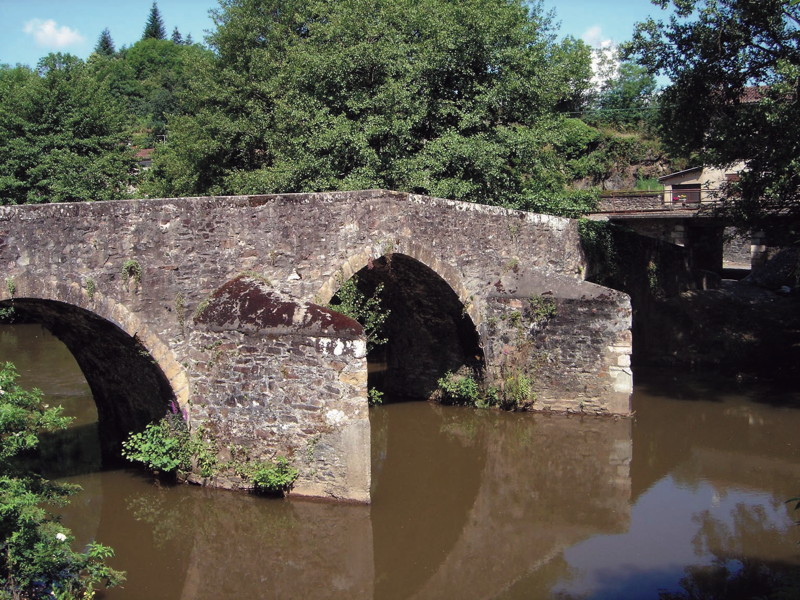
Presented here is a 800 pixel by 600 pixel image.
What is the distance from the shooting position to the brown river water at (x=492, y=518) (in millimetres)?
7016

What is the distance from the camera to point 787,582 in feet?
17.9

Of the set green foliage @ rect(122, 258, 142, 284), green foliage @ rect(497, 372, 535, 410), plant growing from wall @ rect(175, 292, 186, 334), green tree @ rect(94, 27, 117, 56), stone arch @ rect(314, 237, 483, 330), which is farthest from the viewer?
green tree @ rect(94, 27, 117, 56)

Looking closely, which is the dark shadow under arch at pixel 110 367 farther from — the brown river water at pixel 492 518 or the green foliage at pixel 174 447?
the brown river water at pixel 492 518

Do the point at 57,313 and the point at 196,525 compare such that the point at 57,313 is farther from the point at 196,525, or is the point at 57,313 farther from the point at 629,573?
the point at 629,573

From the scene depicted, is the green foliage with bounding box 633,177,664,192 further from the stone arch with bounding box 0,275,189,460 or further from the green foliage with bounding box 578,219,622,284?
the stone arch with bounding box 0,275,189,460

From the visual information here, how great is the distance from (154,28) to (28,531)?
94211 millimetres

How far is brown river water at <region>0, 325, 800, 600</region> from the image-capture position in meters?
7.02

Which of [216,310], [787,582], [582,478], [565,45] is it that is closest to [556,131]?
[565,45]

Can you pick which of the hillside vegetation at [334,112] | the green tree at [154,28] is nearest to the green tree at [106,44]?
the green tree at [154,28]

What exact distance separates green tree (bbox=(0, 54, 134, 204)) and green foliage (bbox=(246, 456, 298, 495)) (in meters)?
13.4

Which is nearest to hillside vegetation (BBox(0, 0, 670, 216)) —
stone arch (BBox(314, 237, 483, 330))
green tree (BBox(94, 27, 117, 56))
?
stone arch (BBox(314, 237, 483, 330))

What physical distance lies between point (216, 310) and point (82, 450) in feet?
11.2

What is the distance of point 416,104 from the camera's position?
14688 millimetres

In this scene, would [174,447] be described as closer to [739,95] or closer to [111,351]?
[111,351]
